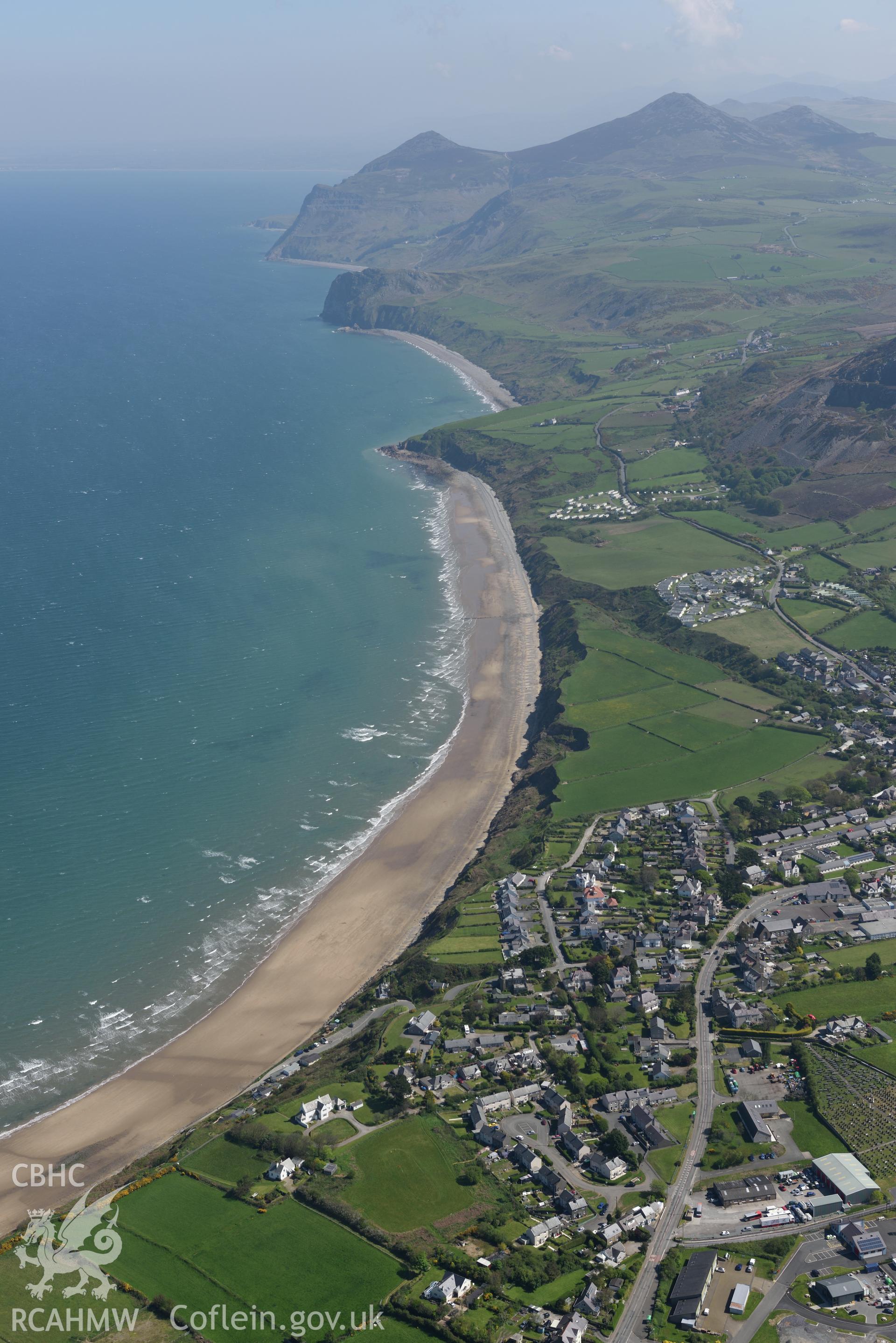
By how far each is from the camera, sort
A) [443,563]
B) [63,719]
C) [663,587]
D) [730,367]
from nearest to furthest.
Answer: [63,719], [663,587], [443,563], [730,367]

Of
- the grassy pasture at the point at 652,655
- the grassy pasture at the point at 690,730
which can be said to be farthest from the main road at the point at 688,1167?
the grassy pasture at the point at 652,655

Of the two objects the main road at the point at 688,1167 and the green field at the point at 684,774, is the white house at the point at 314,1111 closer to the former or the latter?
the main road at the point at 688,1167

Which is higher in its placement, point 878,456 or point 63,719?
point 878,456

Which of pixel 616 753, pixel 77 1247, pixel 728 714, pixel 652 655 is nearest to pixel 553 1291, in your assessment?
pixel 77 1247

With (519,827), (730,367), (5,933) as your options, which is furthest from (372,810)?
(730,367)

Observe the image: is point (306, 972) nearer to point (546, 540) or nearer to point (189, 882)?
point (189, 882)

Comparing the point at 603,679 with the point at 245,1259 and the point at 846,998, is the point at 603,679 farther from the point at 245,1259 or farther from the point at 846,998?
the point at 245,1259
